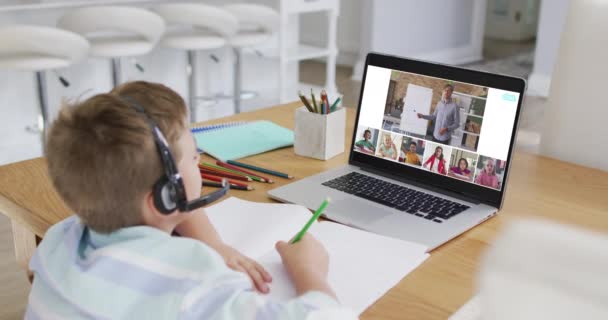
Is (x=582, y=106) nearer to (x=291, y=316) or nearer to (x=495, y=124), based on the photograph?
(x=495, y=124)

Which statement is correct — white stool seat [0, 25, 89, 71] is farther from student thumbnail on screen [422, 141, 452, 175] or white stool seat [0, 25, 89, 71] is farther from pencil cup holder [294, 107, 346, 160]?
student thumbnail on screen [422, 141, 452, 175]

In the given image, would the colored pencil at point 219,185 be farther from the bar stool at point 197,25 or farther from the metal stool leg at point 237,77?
the metal stool leg at point 237,77

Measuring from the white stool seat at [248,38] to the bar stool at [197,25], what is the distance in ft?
0.26

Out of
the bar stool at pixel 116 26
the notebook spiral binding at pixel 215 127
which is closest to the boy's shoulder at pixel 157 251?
the notebook spiral binding at pixel 215 127

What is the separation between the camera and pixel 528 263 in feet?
0.81

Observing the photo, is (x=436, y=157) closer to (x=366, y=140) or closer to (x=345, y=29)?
(x=366, y=140)

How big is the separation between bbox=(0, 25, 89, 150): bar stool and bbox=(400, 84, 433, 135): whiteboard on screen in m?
Result: 1.99

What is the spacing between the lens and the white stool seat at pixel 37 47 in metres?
2.69

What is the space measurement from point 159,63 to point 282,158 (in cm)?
280

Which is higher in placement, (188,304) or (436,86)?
(436,86)

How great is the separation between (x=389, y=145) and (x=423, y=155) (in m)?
0.08

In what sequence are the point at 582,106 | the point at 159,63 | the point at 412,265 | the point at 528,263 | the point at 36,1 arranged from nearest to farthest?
the point at 528,263
the point at 412,265
the point at 582,106
the point at 36,1
the point at 159,63

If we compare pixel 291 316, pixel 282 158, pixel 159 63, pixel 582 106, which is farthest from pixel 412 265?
pixel 159 63

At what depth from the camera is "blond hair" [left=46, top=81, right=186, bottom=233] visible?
71cm
